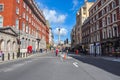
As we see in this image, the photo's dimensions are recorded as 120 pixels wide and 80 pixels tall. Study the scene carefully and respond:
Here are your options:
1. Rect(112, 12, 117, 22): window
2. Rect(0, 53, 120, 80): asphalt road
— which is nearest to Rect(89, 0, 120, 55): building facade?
Rect(112, 12, 117, 22): window

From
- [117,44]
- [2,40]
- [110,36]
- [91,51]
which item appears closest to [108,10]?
[110,36]

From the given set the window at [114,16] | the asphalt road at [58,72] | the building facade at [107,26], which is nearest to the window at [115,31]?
the building facade at [107,26]

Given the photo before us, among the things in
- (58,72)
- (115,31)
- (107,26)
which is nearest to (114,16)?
(115,31)

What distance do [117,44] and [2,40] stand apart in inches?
923

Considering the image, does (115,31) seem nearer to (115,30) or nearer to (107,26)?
(115,30)

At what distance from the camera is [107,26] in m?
43.7

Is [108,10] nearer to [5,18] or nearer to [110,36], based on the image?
[110,36]

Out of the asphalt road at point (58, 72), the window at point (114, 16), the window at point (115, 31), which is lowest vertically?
the asphalt road at point (58, 72)

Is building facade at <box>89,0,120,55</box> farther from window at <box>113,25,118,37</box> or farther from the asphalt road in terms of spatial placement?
the asphalt road

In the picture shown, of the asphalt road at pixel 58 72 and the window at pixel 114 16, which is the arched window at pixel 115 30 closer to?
the window at pixel 114 16

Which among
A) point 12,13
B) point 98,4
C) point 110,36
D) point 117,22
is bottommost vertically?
point 110,36

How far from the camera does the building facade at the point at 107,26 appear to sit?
124 feet

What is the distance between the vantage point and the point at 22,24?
48.7m

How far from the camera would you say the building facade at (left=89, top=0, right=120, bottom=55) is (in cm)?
3766
